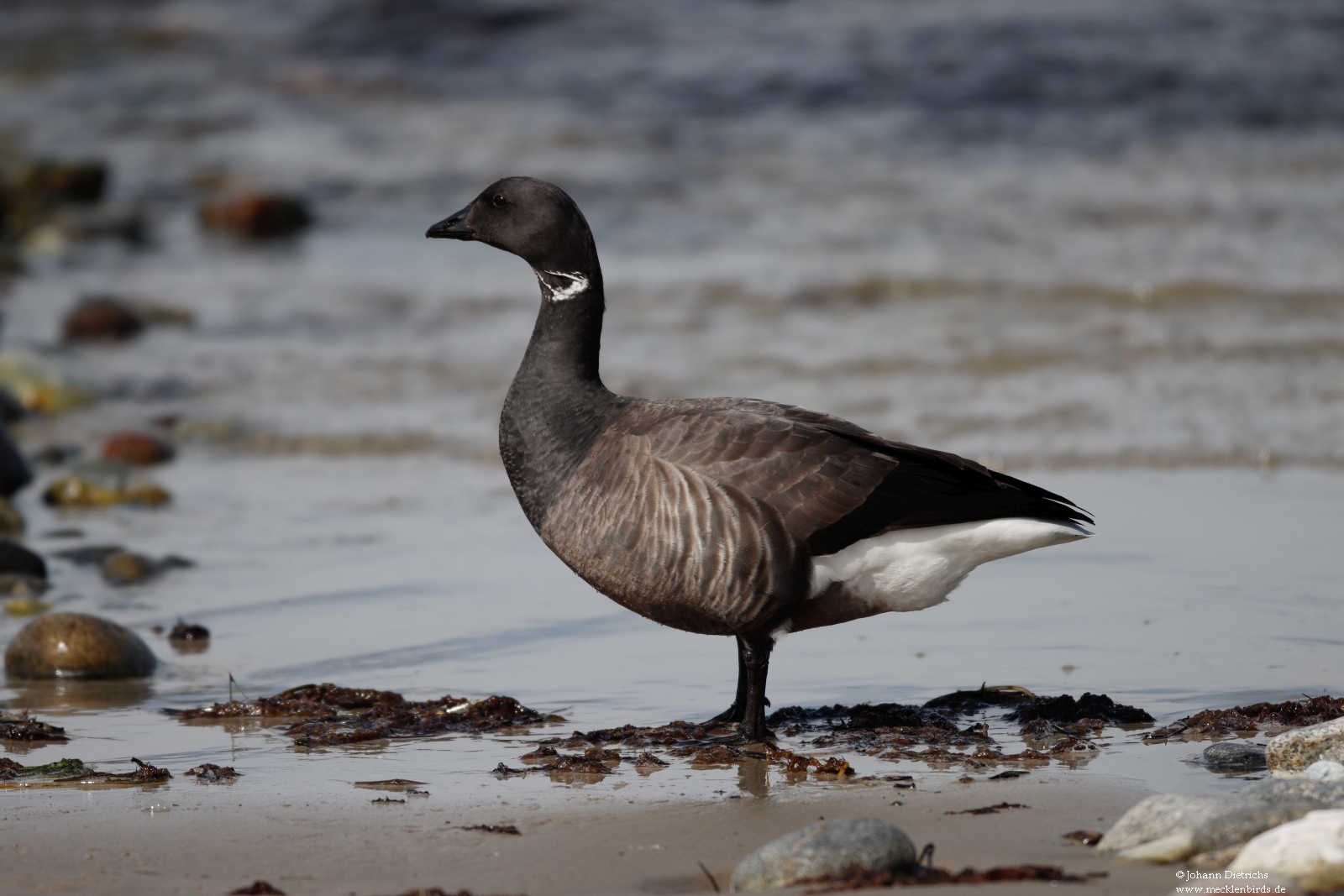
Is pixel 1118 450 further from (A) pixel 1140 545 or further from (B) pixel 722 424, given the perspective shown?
(B) pixel 722 424

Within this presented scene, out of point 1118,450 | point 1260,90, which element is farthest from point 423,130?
point 1118,450

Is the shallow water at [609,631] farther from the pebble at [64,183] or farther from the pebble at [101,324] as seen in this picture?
the pebble at [64,183]

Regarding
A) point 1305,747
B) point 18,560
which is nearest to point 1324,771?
point 1305,747

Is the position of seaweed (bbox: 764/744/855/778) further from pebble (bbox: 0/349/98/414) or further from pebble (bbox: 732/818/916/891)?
pebble (bbox: 0/349/98/414)

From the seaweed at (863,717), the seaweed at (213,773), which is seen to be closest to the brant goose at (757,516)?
the seaweed at (863,717)

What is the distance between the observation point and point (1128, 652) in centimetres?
657

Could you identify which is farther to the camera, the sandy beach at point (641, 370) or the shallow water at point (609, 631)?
the shallow water at point (609, 631)

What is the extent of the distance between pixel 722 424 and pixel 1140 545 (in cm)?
334

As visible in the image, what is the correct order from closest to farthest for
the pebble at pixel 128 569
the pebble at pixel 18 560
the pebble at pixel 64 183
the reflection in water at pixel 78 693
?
the reflection in water at pixel 78 693, the pebble at pixel 18 560, the pebble at pixel 128 569, the pebble at pixel 64 183

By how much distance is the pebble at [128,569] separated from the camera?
27.6 ft

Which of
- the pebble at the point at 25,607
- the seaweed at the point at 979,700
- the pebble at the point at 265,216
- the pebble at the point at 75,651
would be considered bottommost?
the seaweed at the point at 979,700

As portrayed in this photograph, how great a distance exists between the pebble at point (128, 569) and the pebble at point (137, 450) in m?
2.98

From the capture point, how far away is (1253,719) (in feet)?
17.9

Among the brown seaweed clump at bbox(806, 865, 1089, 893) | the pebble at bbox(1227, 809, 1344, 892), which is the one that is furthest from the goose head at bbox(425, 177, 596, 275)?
the pebble at bbox(1227, 809, 1344, 892)
